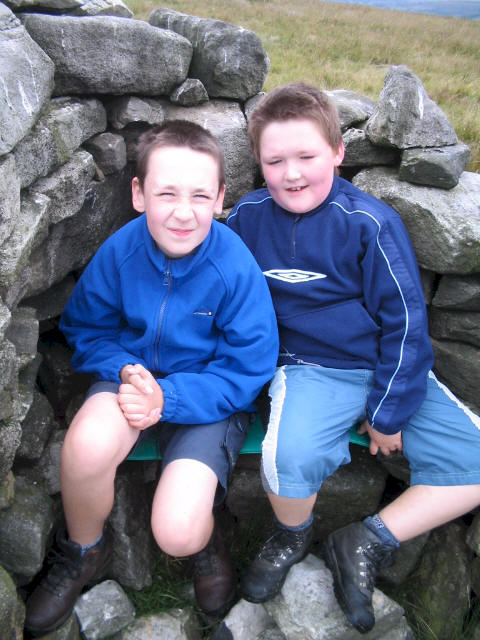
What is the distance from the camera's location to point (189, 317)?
256 centimetres

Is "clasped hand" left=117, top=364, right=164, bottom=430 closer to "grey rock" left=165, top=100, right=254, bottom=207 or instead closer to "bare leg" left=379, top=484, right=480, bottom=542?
"bare leg" left=379, top=484, right=480, bottom=542

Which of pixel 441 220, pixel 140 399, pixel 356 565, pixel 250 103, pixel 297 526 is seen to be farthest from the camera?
pixel 250 103

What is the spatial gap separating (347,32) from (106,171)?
5676 mm

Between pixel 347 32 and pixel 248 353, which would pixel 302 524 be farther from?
pixel 347 32

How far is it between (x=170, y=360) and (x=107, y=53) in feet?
5.14

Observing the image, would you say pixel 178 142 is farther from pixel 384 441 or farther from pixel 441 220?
pixel 384 441

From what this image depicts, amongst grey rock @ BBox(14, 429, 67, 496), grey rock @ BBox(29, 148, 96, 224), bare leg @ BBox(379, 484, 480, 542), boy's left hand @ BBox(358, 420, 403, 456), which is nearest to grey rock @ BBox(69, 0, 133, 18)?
grey rock @ BBox(29, 148, 96, 224)

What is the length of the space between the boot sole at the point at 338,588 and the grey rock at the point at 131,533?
3.10 feet

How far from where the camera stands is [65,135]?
2.63 metres

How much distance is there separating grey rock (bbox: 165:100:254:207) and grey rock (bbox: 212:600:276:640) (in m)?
2.28

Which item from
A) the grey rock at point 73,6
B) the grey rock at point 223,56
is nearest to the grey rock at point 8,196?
the grey rock at point 73,6

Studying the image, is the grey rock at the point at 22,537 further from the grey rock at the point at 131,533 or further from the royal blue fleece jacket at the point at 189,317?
the royal blue fleece jacket at the point at 189,317

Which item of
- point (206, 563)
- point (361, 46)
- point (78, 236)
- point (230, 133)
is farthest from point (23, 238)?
point (361, 46)

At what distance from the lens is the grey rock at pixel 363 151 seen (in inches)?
124
